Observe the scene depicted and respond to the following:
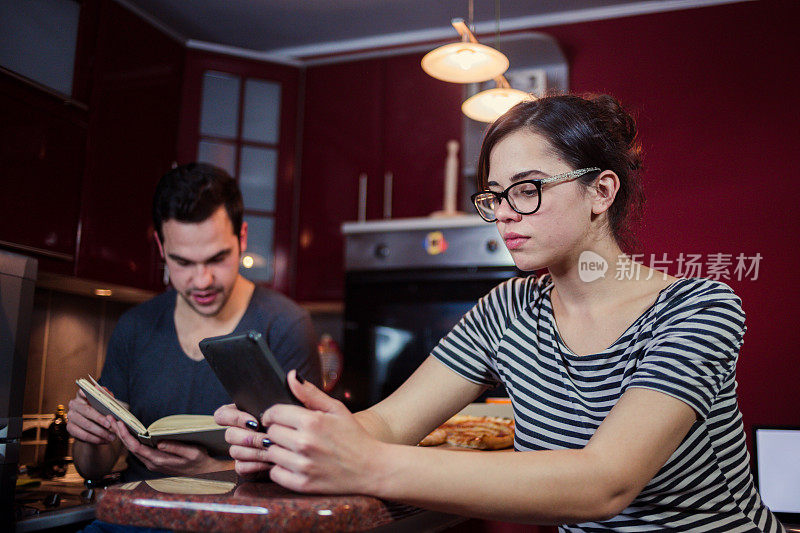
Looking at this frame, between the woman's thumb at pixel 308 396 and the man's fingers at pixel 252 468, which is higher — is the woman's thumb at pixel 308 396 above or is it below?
above

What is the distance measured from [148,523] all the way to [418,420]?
0.50 metres

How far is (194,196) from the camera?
1.82 m

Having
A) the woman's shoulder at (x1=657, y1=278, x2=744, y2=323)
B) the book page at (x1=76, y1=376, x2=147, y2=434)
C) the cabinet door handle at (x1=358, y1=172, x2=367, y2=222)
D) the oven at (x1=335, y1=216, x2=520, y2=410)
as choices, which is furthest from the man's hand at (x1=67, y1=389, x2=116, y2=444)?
the cabinet door handle at (x1=358, y1=172, x2=367, y2=222)

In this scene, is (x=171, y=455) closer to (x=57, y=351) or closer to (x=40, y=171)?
(x=40, y=171)

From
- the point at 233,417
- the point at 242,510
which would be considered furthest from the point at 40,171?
the point at 242,510

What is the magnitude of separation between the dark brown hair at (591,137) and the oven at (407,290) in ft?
4.44

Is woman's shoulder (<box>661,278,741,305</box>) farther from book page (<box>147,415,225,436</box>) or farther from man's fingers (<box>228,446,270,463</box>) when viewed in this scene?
book page (<box>147,415,225,436</box>)

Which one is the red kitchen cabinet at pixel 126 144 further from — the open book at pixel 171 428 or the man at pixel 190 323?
the open book at pixel 171 428

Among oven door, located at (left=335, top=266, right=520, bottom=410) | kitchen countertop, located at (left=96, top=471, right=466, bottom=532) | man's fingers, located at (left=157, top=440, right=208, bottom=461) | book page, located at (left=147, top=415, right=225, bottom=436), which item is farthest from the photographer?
oven door, located at (left=335, top=266, right=520, bottom=410)

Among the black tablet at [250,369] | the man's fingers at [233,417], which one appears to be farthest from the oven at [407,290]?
the black tablet at [250,369]

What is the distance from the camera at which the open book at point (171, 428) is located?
4.09ft

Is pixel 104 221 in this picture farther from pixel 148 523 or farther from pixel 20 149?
pixel 148 523

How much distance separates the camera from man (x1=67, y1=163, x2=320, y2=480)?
1776mm

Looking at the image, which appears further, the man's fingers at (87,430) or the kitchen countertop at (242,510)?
the man's fingers at (87,430)
